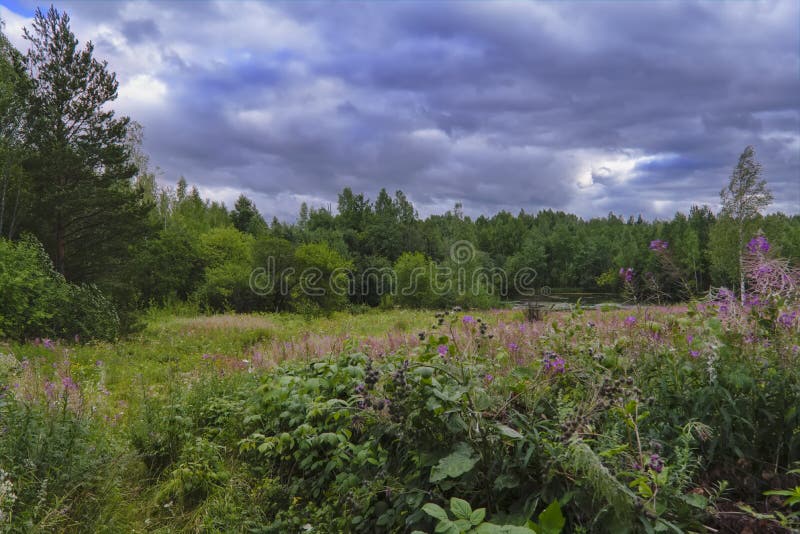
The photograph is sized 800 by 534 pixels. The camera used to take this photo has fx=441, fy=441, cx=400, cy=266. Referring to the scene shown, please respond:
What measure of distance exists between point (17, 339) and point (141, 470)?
34.0ft

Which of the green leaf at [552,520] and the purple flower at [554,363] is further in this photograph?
the purple flower at [554,363]

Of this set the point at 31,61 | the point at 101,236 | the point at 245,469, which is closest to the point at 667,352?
the point at 245,469

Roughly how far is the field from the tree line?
1062mm

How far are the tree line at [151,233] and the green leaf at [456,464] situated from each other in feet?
7.20

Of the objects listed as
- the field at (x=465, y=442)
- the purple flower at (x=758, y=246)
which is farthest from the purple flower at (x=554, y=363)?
the purple flower at (x=758, y=246)

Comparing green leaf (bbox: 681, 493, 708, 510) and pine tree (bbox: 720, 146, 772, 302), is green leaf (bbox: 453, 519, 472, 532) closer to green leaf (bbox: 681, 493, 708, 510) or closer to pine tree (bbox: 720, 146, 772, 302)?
green leaf (bbox: 681, 493, 708, 510)

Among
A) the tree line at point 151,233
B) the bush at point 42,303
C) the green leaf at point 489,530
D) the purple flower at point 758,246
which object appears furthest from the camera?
the tree line at point 151,233

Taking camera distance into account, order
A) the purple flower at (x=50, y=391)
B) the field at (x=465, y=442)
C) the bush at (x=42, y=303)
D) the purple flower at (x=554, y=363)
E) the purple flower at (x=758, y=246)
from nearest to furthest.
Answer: the field at (x=465, y=442)
the purple flower at (x=554, y=363)
the purple flower at (x=758, y=246)
the purple flower at (x=50, y=391)
the bush at (x=42, y=303)

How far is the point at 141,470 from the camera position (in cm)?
362

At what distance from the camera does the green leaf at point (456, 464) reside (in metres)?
1.85

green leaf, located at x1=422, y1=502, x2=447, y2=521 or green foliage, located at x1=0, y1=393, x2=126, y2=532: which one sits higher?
green leaf, located at x1=422, y1=502, x2=447, y2=521

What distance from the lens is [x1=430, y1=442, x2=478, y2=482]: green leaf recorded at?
185 cm

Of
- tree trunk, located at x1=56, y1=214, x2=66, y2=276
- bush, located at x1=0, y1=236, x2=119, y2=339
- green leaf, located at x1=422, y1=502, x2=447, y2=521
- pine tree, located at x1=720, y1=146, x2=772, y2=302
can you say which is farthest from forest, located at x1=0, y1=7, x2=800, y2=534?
pine tree, located at x1=720, y1=146, x2=772, y2=302

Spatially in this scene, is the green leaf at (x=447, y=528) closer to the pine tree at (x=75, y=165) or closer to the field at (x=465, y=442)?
the field at (x=465, y=442)
